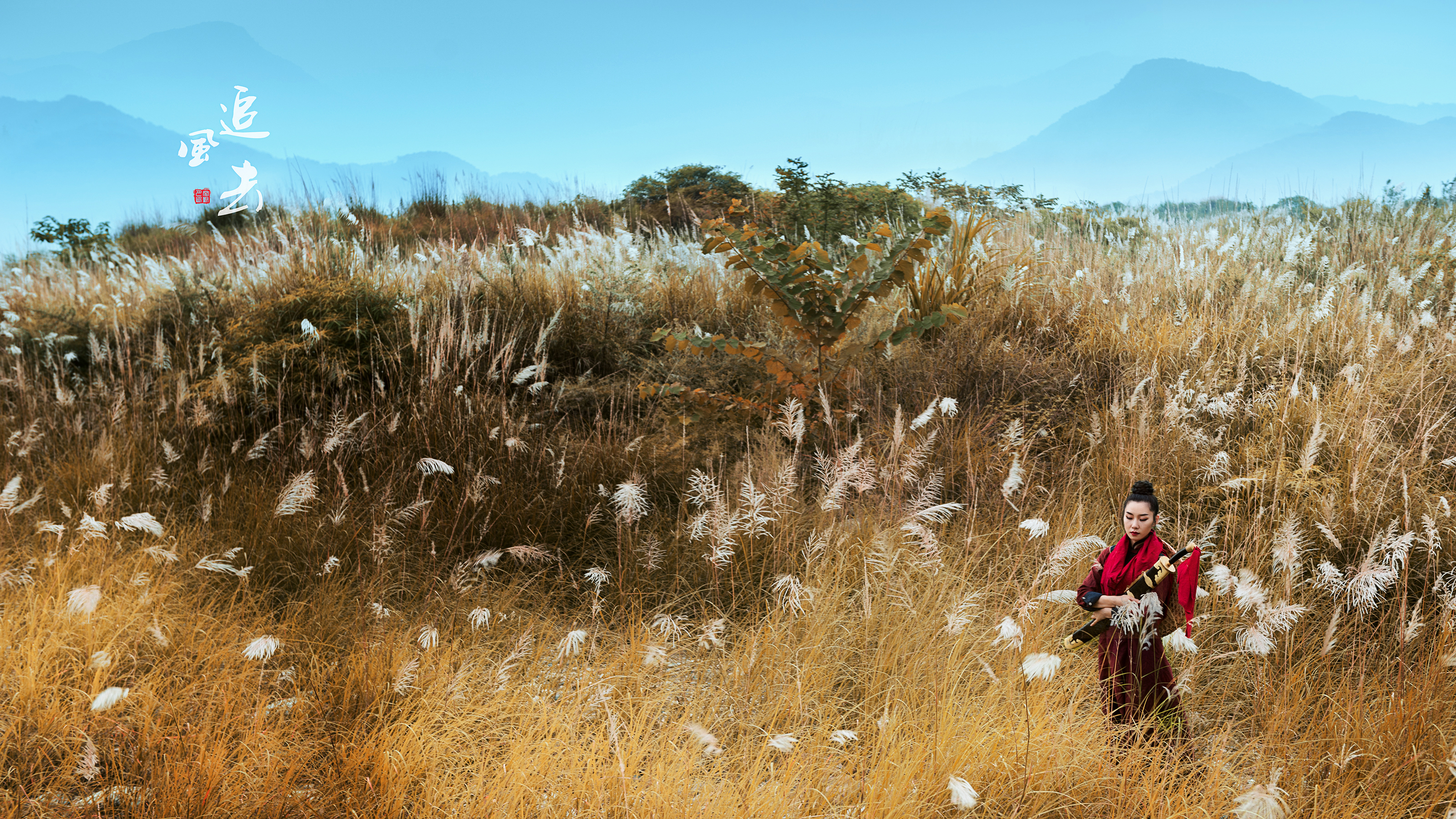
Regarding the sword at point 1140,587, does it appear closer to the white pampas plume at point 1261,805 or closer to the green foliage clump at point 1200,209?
the white pampas plume at point 1261,805

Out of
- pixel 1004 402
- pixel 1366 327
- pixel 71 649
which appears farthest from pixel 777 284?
pixel 1366 327

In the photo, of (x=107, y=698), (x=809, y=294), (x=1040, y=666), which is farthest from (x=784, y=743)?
(x=809, y=294)

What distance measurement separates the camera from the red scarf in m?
1.77

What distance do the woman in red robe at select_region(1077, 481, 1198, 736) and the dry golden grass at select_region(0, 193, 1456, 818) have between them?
0.10 m

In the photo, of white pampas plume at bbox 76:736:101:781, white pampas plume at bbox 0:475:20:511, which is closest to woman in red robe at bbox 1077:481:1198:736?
white pampas plume at bbox 76:736:101:781

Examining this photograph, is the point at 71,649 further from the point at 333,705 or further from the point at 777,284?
the point at 777,284

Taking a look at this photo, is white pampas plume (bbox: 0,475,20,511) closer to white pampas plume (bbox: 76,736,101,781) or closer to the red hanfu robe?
white pampas plume (bbox: 76,736,101,781)

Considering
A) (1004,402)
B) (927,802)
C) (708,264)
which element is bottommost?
(927,802)

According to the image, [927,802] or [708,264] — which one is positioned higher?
[708,264]

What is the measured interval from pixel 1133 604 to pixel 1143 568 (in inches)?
8.9

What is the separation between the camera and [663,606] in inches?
109

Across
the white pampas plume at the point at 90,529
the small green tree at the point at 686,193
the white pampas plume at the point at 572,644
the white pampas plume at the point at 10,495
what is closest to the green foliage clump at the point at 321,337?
the white pampas plume at the point at 90,529

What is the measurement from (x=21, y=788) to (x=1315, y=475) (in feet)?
14.7

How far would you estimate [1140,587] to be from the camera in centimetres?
175
